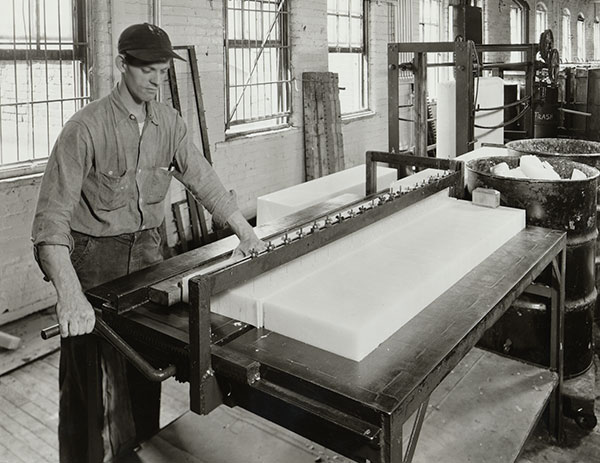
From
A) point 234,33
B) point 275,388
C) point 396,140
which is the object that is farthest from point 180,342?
point 234,33

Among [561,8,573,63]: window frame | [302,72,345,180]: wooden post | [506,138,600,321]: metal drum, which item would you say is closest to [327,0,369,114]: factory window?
[302,72,345,180]: wooden post

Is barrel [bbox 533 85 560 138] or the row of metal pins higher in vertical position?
barrel [bbox 533 85 560 138]

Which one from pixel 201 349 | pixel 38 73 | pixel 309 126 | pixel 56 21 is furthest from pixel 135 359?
pixel 309 126

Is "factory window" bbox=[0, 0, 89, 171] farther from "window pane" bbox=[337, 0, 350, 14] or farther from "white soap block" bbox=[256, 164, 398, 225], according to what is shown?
"window pane" bbox=[337, 0, 350, 14]

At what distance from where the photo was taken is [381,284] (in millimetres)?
1773

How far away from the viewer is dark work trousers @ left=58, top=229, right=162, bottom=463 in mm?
2115

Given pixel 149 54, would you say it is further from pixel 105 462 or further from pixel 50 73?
pixel 50 73

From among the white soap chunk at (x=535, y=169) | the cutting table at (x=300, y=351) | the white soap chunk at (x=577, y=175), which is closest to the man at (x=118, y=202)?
the cutting table at (x=300, y=351)

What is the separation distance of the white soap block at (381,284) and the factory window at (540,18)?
12719 millimetres

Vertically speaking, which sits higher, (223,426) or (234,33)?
(234,33)

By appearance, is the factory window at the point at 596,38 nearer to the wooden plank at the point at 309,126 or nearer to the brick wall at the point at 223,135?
the brick wall at the point at 223,135

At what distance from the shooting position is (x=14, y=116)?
396 cm

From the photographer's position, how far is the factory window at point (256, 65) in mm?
5688

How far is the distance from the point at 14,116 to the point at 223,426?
276 cm
